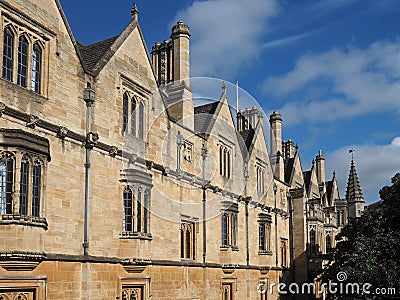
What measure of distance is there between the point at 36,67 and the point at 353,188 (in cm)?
4331

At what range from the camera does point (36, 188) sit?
1605cm

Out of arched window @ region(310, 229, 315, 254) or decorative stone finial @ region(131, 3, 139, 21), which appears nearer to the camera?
decorative stone finial @ region(131, 3, 139, 21)

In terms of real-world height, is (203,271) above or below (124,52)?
below

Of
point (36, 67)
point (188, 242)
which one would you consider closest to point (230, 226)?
point (188, 242)

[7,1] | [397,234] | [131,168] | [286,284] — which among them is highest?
[7,1]

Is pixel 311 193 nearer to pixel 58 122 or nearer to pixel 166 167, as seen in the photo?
pixel 166 167

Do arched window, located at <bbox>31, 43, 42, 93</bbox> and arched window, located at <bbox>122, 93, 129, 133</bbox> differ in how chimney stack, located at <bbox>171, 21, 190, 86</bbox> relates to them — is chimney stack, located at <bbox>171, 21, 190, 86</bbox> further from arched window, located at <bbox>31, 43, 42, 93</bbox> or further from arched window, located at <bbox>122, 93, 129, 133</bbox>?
arched window, located at <bbox>31, 43, 42, 93</bbox>

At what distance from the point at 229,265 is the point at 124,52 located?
13.5 m

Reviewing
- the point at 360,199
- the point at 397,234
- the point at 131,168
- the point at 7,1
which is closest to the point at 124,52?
the point at 131,168

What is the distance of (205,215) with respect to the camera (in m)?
27.2

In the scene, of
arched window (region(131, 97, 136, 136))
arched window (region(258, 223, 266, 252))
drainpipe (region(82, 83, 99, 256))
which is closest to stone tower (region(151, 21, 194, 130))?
arched window (region(131, 97, 136, 136))

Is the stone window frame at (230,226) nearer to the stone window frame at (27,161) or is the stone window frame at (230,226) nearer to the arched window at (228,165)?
the arched window at (228,165)

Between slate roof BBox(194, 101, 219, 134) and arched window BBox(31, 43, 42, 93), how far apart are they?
40.7 ft

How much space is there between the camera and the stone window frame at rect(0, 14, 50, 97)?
15.8 m
